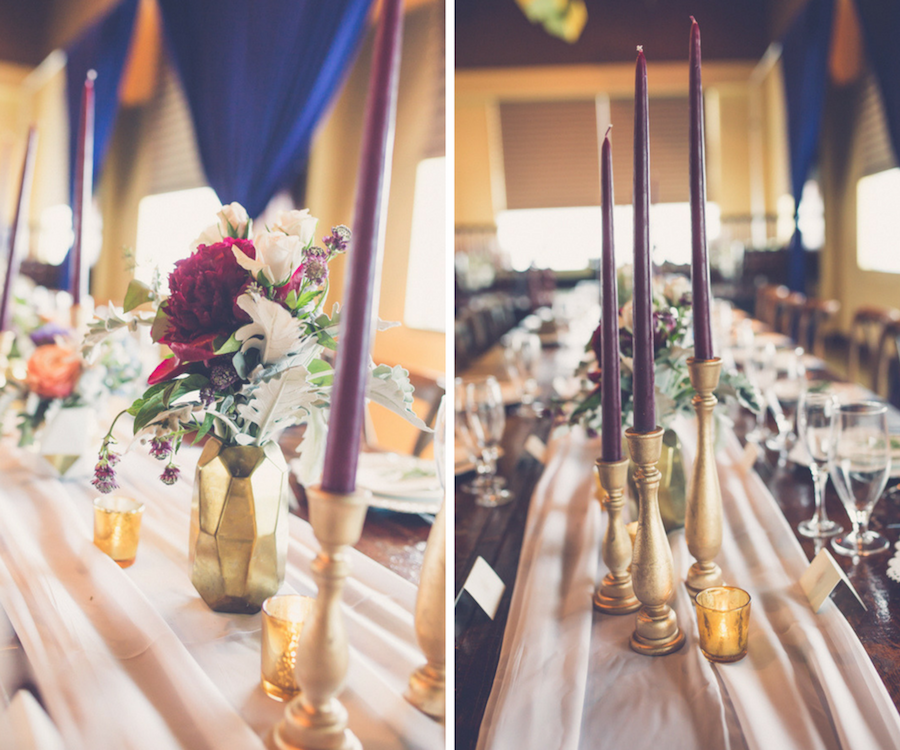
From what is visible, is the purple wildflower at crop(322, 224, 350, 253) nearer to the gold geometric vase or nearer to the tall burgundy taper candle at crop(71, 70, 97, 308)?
the gold geometric vase

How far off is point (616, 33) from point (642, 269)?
9.34m

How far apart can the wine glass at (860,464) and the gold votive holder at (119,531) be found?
0.78m

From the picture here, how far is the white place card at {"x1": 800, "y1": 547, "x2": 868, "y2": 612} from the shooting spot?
0.67 meters

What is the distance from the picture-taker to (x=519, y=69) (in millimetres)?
9156

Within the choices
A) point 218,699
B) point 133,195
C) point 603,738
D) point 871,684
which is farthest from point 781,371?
point 133,195

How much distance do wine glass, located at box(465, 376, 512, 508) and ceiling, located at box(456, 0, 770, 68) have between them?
27.2 feet

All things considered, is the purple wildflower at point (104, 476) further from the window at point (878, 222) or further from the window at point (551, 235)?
the window at point (551, 235)

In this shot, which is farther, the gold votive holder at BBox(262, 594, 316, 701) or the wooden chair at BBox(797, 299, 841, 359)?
the wooden chair at BBox(797, 299, 841, 359)

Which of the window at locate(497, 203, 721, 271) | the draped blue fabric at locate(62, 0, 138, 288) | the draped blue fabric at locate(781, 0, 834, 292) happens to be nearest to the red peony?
the draped blue fabric at locate(62, 0, 138, 288)

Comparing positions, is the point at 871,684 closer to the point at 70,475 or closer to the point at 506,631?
the point at 506,631

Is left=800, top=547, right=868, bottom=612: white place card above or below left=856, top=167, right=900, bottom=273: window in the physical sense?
below

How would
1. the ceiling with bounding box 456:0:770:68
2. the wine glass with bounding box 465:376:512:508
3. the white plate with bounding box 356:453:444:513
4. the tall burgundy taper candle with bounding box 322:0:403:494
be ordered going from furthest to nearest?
1. the ceiling with bounding box 456:0:770:68
2. the wine glass with bounding box 465:376:512:508
3. the white plate with bounding box 356:453:444:513
4. the tall burgundy taper candle with bounding box 322:0:403:494

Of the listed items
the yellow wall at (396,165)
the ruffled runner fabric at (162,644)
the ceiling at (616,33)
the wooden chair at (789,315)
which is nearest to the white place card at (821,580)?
the ruffled runner fabric at (162,644)

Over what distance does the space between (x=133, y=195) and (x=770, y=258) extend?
6.27 m
